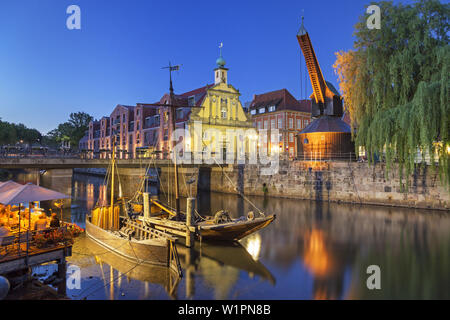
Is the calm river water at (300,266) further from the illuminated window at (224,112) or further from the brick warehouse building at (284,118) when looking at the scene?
the brick warehouse building at (284,118)

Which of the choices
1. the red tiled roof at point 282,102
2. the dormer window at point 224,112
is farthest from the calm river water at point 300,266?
the red tiled roof at point 282,102

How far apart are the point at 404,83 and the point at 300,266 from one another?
14877mm

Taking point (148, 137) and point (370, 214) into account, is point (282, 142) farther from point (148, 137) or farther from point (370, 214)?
point (370, 214)

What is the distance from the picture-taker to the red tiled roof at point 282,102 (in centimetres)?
5459

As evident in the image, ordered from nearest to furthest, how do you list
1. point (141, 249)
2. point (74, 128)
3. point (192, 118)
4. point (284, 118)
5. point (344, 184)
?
point (141, 249), point (344, 184), point (192, 118), point (284, 118), point (74, 128)

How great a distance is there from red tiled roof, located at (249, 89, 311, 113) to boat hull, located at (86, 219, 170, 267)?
44885mm

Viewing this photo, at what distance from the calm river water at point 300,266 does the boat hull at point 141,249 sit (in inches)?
15.1

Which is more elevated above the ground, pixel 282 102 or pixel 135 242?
pixel 282 102

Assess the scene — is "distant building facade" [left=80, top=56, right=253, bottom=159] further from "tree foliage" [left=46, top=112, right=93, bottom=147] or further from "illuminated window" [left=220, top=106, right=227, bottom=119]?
"tree foliage" [left=46, top=112, right=93, bottom=147]

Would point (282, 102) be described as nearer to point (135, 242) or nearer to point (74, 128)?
point (135, 242)

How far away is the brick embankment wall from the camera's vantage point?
24.4 metres

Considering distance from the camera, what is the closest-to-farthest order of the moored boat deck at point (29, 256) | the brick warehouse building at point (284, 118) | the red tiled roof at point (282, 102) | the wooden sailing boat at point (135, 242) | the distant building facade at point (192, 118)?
the moored boat deck at point (29, 256)
the wooden sailing boat at point (135, 242)
the distant building facade at point (192, 118)
the brick warehouse building at point (284, 118)
the red tiled roof at point (282, 102)

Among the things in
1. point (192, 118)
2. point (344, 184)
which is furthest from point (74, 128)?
point (344, 184)

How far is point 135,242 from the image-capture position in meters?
12.8
